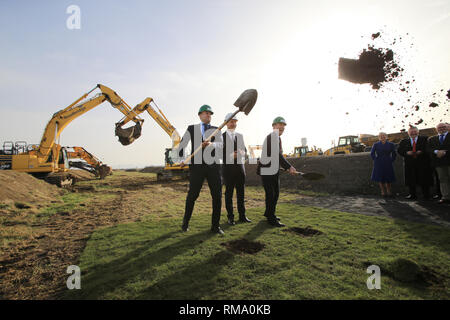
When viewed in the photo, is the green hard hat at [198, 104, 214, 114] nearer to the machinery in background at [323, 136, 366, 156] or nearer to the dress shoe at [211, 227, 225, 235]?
the dress shoe at [211, 227, 225, 235]

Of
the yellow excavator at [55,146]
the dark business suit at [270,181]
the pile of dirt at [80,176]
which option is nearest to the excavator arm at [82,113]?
the yellow excavator at [55,146]

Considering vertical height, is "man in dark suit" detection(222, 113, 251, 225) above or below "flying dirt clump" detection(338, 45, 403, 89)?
below

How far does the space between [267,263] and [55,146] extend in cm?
1496

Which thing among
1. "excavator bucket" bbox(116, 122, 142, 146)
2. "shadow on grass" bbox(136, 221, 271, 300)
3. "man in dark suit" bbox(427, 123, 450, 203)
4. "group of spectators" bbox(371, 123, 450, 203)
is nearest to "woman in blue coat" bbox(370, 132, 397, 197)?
"group of spectators" bbox(371, 123, 450, 203)

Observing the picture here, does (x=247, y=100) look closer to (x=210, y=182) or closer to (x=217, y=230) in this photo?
(x=210, y=182)

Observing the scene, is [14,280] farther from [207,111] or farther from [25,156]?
[25,156]

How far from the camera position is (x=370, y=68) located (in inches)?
350

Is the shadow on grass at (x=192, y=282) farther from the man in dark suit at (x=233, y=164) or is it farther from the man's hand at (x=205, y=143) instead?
the man in dark suit at (x=233, y=164)

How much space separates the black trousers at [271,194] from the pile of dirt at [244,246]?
1.11 metres

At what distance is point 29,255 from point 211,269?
2.77 metres

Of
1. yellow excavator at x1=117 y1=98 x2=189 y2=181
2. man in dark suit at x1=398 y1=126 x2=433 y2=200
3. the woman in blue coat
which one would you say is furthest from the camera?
yellow excavator at x1=117 y1=98 x2=189 y2=181

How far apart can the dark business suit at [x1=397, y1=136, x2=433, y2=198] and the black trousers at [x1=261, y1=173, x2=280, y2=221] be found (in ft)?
15.6

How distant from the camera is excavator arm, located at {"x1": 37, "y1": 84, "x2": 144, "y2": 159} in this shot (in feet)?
41.9
